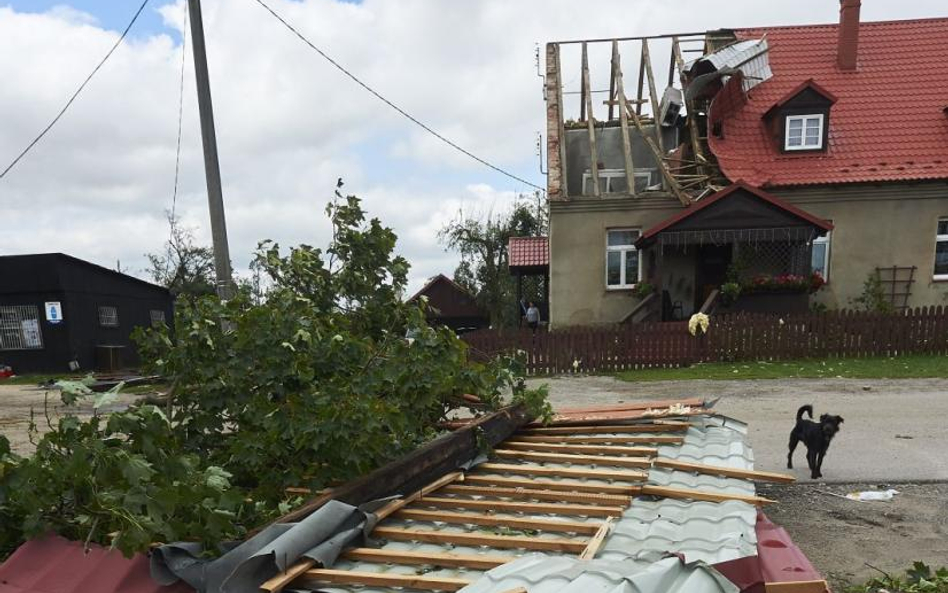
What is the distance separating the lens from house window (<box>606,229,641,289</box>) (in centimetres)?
1733

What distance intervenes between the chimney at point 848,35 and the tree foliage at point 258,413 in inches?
798

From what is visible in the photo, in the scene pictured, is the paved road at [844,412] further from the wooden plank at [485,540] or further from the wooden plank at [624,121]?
the wooden plank at [624,121]

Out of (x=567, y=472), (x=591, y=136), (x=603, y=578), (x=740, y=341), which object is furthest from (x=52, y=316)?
(x=603, y=578)

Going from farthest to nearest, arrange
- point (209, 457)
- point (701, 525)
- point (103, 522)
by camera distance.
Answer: point (209, 457) < point (701, 525) < point (103, 522)

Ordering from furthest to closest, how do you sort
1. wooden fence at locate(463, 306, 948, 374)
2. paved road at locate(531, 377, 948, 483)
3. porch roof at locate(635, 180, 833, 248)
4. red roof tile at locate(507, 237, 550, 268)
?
red roof tile at locate(507, 237, 550, 268) → porch roof at locate(635, 180, 833, 248) → wooden fence at locate(463, 306, 948, 374) → paved road at locate(531, 377, 948, 483)

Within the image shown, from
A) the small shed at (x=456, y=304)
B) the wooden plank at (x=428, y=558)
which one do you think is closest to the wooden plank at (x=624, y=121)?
the wooden plank at (x=428, y=558)

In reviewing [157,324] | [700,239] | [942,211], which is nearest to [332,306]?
[157,324]

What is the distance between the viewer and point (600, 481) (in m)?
3.52

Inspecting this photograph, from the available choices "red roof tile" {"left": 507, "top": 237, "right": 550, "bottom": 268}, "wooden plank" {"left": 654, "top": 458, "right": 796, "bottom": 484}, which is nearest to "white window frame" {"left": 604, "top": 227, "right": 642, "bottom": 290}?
"red roof tile" {"left": 507, "top": 237, "right": 550, "bottom": 268}

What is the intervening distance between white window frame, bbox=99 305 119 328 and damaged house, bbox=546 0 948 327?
18.2 metres

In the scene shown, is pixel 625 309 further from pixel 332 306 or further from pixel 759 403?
pixel 332 306

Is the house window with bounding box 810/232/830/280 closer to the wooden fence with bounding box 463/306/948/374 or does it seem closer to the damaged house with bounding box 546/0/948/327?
the damaged house with bounding box 546/0/948/327

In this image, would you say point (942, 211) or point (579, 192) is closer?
point (942, 211)

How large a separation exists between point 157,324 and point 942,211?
19959 millimetres
